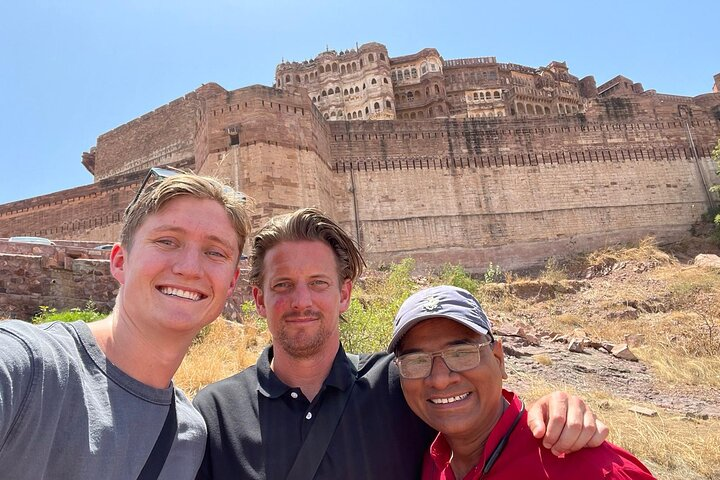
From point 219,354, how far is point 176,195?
4706mm

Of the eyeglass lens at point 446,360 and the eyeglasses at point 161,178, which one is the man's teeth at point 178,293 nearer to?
the eyeglasses at point 161,178

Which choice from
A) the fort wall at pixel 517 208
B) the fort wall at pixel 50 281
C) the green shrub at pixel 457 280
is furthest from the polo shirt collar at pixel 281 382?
the fort wall at pixel 517 208

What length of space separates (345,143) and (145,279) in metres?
18.7

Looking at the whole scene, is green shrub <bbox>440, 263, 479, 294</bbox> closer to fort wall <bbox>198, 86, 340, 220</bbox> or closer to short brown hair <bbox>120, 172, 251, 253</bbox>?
fort wall <bbox>198, 86, 340, 220</bbox>

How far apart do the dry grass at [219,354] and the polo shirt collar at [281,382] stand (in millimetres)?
2800

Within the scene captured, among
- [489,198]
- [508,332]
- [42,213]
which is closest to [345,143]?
[489,198]

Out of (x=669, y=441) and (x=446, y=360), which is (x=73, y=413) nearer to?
(x=446, y=360)

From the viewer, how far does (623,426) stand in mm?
4453

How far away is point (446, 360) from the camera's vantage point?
1616mm

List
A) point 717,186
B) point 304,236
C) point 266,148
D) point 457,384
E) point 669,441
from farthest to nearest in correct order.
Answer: point 717,186, point 266,148, point 669,441, point 304,236, point 457,384

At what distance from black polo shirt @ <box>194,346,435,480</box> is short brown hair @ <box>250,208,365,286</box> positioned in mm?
443

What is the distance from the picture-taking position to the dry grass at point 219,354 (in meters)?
4.76

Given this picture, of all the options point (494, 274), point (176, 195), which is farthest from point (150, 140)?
point (176, 195)

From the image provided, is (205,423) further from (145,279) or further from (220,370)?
(220,370)
